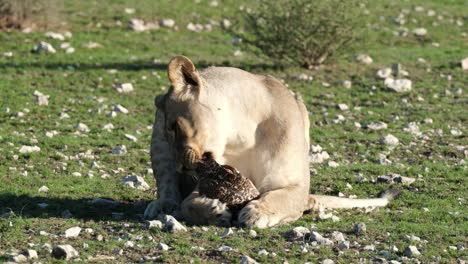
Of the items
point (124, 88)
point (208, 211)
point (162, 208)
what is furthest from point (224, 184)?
point (124, 88)

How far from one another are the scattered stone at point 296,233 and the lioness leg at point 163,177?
136 cm

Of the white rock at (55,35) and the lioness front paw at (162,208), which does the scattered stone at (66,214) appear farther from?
the white rock at (55,35)

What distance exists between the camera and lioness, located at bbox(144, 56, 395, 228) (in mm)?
7281

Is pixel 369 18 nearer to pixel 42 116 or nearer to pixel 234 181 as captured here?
pixel 42 116

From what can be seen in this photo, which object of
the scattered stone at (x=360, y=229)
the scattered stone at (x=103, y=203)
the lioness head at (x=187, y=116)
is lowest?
the scattered stone at (x=103, y=203)

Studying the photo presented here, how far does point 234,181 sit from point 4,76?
1068 centimetres

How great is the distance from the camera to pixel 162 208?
8273 mm

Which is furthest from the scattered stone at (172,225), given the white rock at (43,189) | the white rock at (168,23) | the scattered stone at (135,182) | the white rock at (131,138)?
the white rock at (168,23)

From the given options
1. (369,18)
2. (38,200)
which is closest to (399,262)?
(38,200)

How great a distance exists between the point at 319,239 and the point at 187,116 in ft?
4.81

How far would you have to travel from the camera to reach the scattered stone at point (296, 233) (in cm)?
719

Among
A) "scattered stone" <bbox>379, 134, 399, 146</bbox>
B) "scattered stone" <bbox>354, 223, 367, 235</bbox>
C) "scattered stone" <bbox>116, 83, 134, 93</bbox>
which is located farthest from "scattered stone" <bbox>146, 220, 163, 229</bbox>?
"scattered stone" <bbox>116, 83, 134, 93</bbox>

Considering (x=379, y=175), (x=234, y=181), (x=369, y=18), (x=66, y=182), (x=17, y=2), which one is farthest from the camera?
(x=369, y=18)

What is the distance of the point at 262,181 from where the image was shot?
26.2ft
